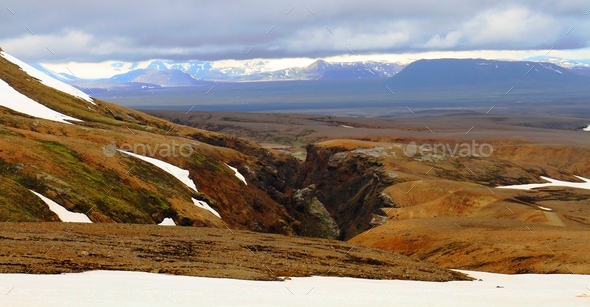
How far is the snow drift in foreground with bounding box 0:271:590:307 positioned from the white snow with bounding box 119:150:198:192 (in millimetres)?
27699

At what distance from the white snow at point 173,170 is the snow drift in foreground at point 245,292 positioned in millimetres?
27699

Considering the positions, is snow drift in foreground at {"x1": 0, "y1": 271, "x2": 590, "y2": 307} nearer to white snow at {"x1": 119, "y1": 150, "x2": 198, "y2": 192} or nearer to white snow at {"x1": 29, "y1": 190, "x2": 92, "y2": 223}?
white snow at {"x1": 29, "y1": 190, "x2": 92, "y2": 223}

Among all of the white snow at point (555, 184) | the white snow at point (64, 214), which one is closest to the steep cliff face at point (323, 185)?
the white snow at point (555, 184)

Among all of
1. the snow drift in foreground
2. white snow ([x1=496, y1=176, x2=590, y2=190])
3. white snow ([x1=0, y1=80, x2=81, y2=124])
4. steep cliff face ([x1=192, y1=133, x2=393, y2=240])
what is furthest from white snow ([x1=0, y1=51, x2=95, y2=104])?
the snow drift in foreground

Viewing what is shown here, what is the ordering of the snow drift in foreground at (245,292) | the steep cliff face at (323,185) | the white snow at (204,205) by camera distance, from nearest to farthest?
the snow drift in foreground at (245,292)
the white snow at (204,205)
the steep cliff face at (323,185)

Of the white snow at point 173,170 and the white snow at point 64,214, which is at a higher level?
the white snow at point 64,214

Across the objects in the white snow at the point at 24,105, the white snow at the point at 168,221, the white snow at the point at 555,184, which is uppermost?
the white snow at the point at 24,105

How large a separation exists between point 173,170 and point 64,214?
18.4 meters

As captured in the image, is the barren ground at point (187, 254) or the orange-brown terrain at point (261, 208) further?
the orange-brown terrain at point (261, 208)

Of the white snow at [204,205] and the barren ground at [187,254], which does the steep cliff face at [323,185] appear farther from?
the barren ground at [187,254]

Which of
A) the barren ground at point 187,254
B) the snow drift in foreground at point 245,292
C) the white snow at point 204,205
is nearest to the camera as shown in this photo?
the snow drift in foreground at point 245,292

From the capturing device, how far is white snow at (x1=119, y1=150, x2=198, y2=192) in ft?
167

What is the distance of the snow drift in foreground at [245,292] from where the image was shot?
1580cm

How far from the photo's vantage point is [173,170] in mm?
51812
